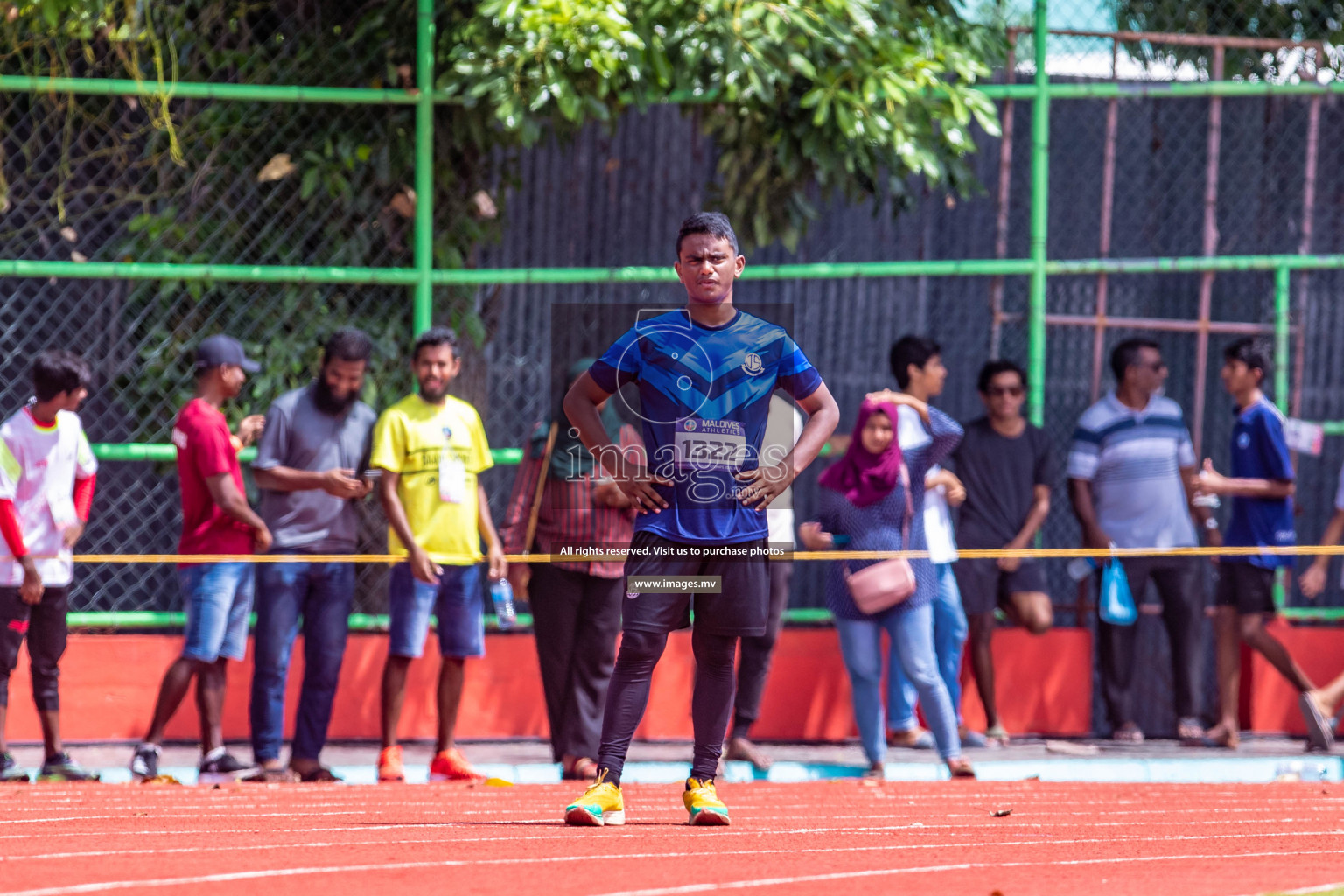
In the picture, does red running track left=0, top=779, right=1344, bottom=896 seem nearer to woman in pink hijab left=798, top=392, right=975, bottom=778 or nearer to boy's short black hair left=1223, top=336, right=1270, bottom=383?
woman in pink hijab left=798, top=392, right=975, bottom=778

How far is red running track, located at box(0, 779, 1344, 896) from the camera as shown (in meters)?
4.39

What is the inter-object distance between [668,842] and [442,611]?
10.3ft

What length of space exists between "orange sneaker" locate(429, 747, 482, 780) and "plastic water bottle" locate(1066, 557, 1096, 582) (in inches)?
140

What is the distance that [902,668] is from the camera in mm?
8039

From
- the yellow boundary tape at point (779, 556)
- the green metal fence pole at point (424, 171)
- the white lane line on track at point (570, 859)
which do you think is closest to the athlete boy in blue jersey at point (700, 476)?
the white lane line on track at point (570, 859)

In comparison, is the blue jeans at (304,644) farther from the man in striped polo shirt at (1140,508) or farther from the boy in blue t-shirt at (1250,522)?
the boy in blue t-shirt at (1250,522)

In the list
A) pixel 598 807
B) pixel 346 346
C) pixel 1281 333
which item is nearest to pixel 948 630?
pixel 1281 333

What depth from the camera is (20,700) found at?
329 inches

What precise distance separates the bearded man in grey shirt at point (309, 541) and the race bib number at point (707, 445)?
9.47ft

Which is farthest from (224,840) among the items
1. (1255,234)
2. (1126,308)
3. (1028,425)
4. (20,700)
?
(1255,234)

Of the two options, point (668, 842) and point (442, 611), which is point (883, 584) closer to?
point (442, 611)

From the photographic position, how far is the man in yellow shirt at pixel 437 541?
7.94 m

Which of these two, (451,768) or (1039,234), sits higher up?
(1039,234)

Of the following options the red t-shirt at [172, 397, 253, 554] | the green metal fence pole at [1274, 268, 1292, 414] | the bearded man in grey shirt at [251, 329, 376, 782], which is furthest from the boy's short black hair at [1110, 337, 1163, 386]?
the red t-shirt at [172, 397, 253, 554]
